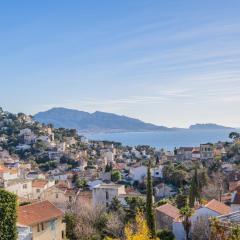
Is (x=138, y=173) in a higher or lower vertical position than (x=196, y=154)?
lower

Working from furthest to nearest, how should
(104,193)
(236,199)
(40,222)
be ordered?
(104,193), (236,199), (40,222)

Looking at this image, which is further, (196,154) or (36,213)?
(196,154)

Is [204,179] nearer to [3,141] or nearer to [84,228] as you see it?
[84,228]

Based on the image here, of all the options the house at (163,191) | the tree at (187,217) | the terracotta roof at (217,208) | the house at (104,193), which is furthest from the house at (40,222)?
the house at (163,191)

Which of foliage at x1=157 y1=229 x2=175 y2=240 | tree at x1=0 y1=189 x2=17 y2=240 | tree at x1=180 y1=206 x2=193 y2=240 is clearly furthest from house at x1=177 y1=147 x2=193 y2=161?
tree at x1=0 y1=189 x2=17 y2=240

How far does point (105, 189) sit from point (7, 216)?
31.9 m

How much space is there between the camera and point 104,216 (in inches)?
1580

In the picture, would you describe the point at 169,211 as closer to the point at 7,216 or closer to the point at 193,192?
the point at 193,192

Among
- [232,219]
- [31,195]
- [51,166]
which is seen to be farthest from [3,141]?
[232,219]

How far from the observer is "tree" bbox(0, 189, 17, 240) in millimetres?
25484

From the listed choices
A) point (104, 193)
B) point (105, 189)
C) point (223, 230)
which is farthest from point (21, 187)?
point (223, 230)

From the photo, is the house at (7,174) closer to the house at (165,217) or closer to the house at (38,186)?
the house at (38,186)

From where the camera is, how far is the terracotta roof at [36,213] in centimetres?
3032

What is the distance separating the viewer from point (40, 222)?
3106 cm
